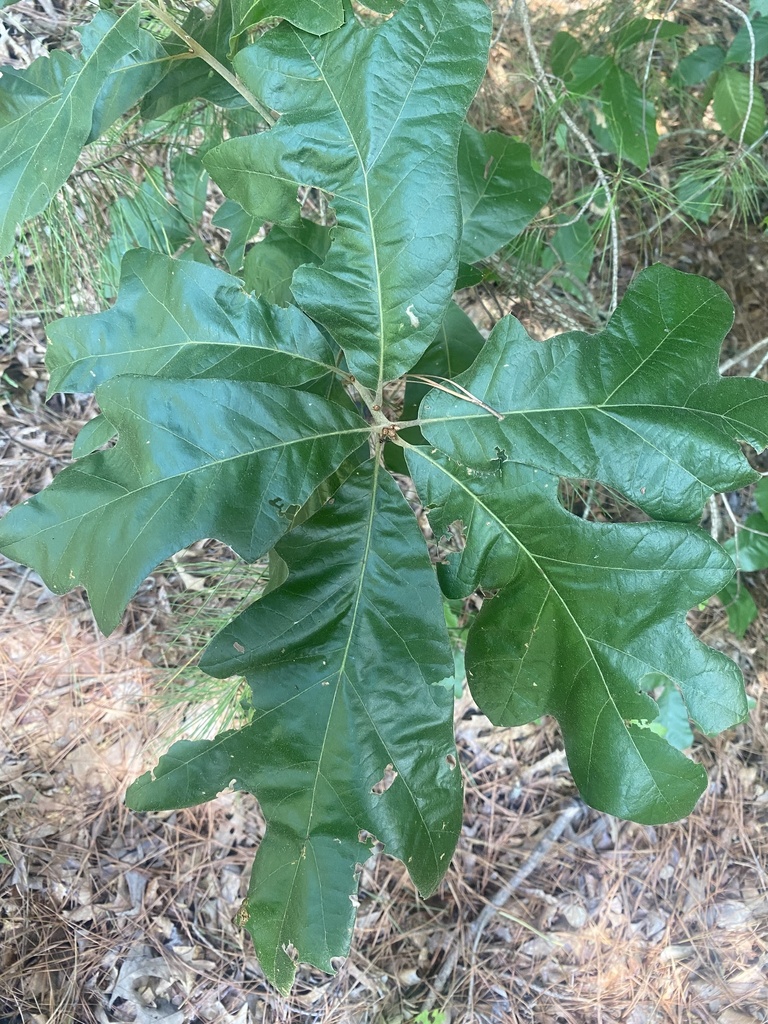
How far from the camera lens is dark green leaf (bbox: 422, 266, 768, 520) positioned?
1.10m

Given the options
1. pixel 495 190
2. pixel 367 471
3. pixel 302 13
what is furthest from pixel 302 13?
pixel 367 471

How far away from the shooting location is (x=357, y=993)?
2113 millimetres

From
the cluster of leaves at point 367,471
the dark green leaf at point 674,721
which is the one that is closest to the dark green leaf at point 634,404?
the cluster of leaves at point 367,471

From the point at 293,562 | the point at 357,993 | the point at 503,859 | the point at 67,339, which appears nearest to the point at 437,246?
the point at 293,562

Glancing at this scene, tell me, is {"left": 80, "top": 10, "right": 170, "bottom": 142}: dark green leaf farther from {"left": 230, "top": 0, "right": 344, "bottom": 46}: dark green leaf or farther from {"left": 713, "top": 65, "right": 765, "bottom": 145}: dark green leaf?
{"left": 713, "top": 65, "right": 765, "bottom": 145}: dark green leaf

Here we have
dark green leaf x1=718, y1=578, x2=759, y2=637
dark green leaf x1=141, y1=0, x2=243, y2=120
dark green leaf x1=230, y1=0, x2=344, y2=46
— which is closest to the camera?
dark green leaf x1=230, y1=0, x2=344, y2=46

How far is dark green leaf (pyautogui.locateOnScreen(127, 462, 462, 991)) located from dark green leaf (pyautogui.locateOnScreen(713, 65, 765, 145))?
186 centimetres

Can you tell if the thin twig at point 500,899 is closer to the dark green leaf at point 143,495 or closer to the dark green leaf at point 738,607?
the dark green leaf at point 738,607

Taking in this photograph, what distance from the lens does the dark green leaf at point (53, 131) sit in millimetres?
1123

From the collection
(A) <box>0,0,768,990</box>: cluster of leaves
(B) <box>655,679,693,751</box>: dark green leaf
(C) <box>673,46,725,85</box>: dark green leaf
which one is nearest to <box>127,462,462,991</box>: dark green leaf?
(A) <box>0,0,768,990</box>: cluster of leaves

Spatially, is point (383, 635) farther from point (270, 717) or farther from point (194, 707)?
point (194, 707)

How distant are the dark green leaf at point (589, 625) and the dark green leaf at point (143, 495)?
→ 33 centimetres

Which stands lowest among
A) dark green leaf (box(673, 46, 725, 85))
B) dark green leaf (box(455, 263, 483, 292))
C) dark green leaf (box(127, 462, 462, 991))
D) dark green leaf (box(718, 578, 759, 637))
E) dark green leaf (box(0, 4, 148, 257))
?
dark green leaf (box(718, 578, 759, 637))

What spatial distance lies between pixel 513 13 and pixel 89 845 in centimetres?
305
